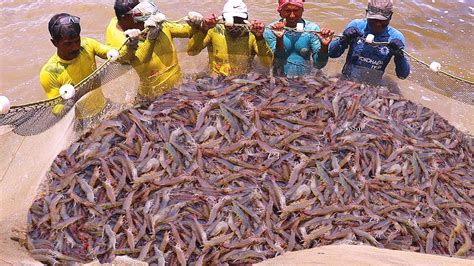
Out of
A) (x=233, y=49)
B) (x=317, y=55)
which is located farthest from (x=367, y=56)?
(x=233, y=49)

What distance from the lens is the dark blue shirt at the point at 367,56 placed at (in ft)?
20.2

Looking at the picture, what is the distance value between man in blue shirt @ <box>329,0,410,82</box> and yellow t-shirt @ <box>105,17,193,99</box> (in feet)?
6.67

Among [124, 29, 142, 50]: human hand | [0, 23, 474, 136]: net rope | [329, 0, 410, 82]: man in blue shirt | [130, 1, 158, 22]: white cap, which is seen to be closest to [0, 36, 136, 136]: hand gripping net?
[0, 23, 474, 136]: net rope

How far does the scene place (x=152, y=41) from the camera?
586 cm

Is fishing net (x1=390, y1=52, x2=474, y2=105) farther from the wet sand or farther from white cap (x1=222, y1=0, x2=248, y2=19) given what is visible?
white cap (x1=222, y1=0, x2=248, y2=19)

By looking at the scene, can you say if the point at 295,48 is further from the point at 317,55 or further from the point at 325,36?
the point at 325,36

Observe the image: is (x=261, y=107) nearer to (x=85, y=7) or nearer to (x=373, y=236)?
(x=373, y=236)

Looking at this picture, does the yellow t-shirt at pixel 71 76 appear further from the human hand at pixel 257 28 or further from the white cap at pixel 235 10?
the human hand at pixel 257 28

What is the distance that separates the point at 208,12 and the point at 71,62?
610 cm

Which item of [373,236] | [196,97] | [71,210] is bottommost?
[373,236]

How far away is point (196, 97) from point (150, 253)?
1.99 meters

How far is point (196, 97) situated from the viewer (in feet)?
17.9

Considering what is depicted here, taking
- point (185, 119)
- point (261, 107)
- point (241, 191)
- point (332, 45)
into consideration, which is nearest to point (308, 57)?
point (332, 45)

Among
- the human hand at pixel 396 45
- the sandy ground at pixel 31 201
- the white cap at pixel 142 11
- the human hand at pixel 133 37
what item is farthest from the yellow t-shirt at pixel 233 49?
the human hand at pixel 396 45
